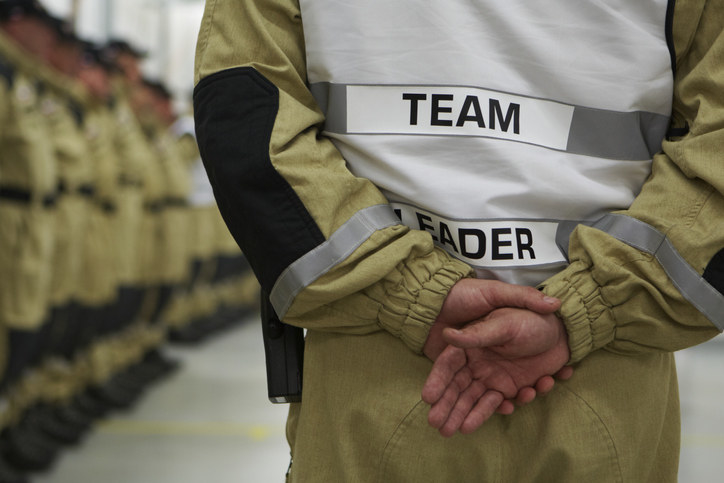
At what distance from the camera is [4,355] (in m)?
3.21

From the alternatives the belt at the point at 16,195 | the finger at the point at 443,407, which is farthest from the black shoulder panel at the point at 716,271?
the belt at the point at 16,195

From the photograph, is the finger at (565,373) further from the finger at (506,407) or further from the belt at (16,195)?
the belt at (16,195)

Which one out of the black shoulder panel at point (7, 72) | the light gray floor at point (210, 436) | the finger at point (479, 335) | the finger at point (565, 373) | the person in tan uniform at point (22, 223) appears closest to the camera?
the finger at point (479, 335)

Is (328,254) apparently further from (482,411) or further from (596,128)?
(596,128)

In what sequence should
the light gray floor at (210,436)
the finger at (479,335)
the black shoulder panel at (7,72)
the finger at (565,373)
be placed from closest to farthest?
the finger at (479,335) → the finger at (565,373) → the black shoulder panel at (7,72) → the light gray floor at (210,436)

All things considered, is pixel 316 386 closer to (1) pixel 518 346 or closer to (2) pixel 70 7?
(1) pixel 518 346

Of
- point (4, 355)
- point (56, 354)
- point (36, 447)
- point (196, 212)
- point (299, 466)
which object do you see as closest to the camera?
point (299, 466)

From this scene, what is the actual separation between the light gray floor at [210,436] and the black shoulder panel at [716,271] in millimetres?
2790

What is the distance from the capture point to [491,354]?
1.04m

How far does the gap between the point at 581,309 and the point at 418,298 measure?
0.21 metres

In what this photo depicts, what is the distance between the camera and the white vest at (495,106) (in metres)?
1.09

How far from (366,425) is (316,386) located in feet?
0.31

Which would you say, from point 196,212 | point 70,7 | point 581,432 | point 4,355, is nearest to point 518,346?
point 581,432

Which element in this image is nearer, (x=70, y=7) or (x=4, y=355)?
(x=4, y=355)
